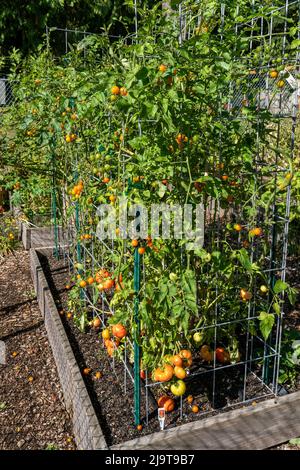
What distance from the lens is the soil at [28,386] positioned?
2445mm

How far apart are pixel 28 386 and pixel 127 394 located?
723mm

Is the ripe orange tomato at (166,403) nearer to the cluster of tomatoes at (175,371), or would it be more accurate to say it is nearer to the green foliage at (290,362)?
the cluster of tomatoes at (175,371)

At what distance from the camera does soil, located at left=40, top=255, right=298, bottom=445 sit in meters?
2.22

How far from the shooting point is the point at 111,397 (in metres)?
2.44

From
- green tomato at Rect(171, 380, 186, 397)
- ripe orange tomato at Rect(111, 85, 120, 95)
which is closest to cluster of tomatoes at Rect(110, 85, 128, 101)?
ripe orange tomato at Rect(111, 85, 120, 95)

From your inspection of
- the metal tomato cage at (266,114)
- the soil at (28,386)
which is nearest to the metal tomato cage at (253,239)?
the metal tomato cage at (266,114)

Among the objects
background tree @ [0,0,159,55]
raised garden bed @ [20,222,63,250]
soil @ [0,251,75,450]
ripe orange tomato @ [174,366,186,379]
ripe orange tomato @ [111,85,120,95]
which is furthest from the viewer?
background tree @ [0,0,159,55]

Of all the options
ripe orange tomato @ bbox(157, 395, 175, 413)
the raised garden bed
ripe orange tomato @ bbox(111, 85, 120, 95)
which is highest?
ripe orange tomato @ bbox(111, 85, 120, 95)

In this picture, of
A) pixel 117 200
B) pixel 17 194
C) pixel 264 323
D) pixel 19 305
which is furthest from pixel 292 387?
pixel 17 194

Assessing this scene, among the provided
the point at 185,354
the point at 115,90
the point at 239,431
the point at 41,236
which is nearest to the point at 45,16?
the point at 41,236

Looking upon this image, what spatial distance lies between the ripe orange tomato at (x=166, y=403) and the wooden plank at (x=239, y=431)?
17 centimetres

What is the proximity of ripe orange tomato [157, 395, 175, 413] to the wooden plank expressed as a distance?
17cm

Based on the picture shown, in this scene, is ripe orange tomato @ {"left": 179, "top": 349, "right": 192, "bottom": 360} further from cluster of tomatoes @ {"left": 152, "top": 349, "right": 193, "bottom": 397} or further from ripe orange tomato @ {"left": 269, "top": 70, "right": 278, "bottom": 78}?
ripe orange tomato @ {"left": 269, "top": 70, "right": 278, "bottom": 78}
